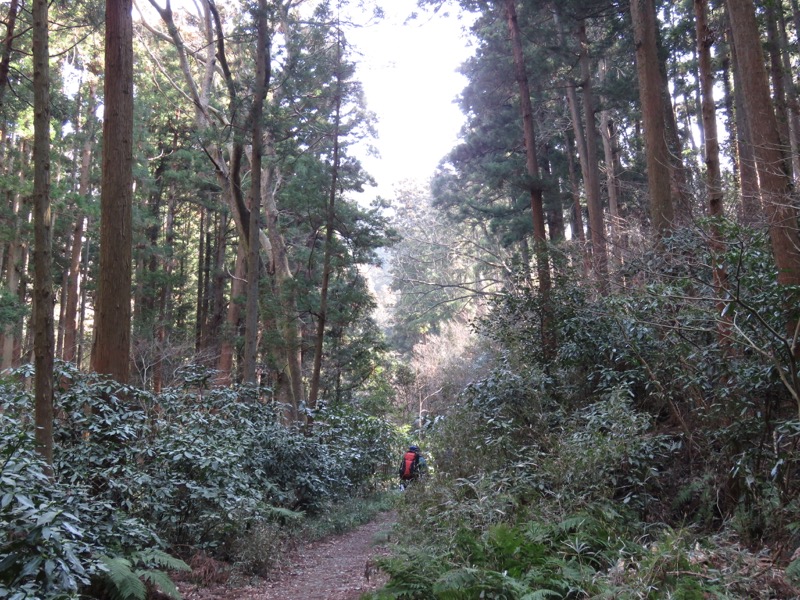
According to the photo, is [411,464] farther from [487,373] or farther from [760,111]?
[760,111]

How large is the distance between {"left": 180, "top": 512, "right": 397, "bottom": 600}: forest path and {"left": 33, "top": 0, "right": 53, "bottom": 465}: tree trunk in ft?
7.99

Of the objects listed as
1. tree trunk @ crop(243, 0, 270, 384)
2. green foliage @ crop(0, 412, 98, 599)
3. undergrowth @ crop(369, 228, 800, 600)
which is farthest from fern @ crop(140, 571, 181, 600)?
tree trunk @ crop(243, 0, 270, 384)

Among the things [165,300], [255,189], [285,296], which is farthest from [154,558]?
[165,300]

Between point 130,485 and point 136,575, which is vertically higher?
point 130,485

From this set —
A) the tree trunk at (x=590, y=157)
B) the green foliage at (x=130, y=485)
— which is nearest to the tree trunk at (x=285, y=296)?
the green foliage at (x=130, y=485)

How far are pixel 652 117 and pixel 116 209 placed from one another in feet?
30.9

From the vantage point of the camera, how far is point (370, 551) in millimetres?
9148

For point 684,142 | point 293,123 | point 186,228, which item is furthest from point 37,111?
point 186,228

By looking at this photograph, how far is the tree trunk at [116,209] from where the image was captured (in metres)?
7.60

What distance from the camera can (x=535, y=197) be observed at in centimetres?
1327

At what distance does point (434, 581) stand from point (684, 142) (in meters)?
25.4

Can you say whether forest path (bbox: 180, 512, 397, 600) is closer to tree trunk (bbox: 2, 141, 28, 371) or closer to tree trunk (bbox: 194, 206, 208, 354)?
tree trunk (bbox: 2, 141, 28, 371)

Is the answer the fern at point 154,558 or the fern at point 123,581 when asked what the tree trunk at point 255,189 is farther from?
the fern at point 123,581

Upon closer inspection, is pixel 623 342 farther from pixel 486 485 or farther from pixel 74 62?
pixel 74 62
